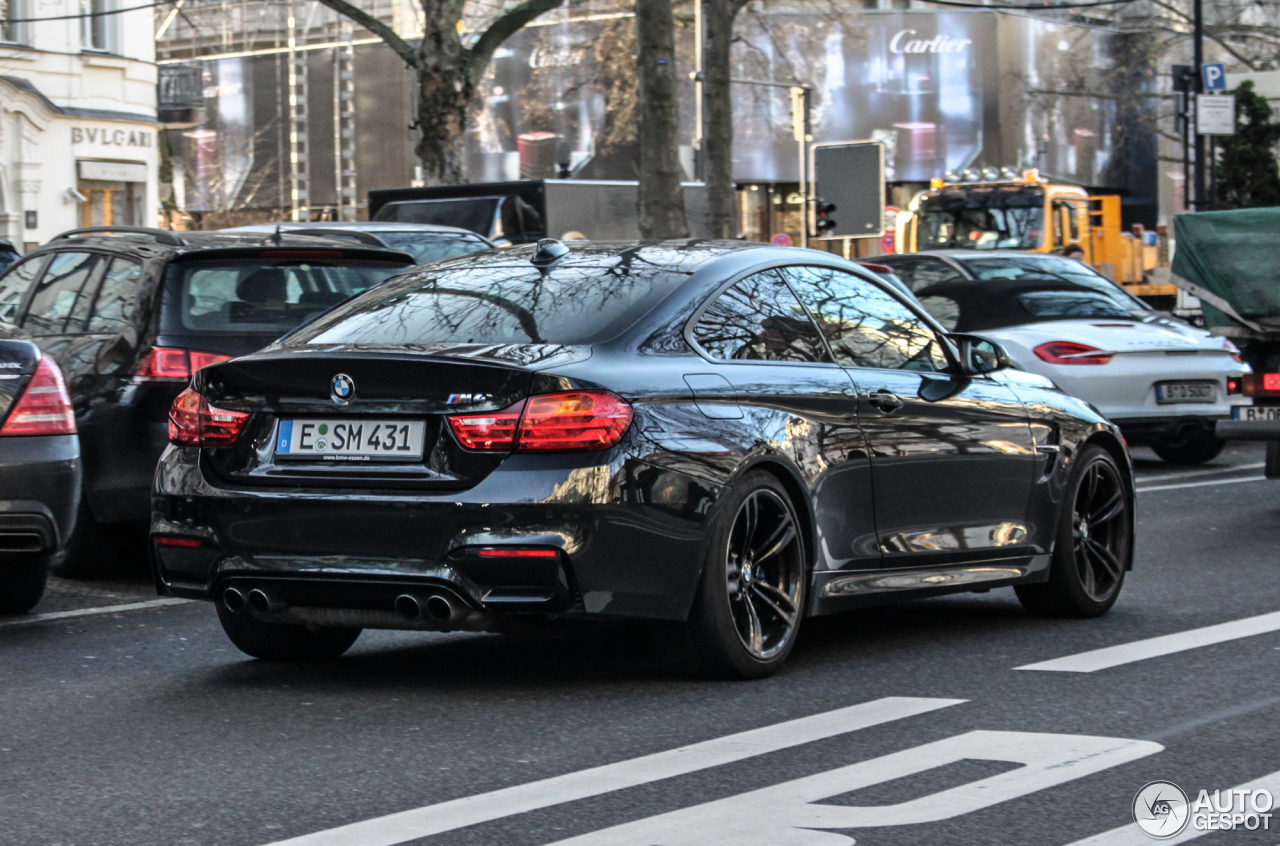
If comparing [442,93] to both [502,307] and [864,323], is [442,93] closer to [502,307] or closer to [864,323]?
[864,323]

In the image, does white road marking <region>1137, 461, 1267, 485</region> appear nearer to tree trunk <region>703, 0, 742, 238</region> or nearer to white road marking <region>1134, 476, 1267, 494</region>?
white road marking <region>1134, 476, 1267, 494</region>

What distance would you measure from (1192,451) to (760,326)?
10.7 meters

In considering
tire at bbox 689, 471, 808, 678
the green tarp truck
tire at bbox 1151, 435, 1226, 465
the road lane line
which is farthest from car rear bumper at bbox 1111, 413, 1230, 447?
the road lane line

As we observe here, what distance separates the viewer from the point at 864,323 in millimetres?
7176

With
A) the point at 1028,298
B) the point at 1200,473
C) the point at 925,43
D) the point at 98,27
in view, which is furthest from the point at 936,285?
the point at 925,43

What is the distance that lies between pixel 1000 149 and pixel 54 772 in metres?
50.4

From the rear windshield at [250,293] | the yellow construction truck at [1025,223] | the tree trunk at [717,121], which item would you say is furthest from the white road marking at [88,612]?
the yellow construction truck at [1025,223]

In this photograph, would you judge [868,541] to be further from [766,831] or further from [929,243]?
[929,243]

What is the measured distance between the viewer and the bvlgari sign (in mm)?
38781

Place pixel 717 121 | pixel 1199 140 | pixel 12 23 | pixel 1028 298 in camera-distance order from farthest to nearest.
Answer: pixel 12 23 < pixel 1199 140 < pixel 717 121 < pixel 1028 298

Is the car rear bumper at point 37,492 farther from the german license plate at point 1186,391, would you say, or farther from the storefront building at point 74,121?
the storefront building at point 74,121

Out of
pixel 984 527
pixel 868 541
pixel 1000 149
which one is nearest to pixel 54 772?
pixel 868 541

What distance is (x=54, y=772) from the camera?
507cm

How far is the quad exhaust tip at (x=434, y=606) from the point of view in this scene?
5785 millimetres
